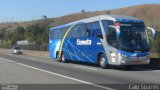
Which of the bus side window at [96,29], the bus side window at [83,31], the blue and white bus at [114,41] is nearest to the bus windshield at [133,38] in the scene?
the blue and white bus at [114,41]

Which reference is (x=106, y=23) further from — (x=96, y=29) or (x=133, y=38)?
(x=133, y=38)

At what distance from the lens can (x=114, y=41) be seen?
25156mm

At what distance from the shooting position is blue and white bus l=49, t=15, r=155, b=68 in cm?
2459

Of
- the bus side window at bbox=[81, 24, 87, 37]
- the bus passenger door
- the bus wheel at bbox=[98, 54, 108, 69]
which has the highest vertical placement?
the bus side window at bbox=[81, 24, 87, 37]

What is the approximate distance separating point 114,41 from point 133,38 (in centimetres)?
115

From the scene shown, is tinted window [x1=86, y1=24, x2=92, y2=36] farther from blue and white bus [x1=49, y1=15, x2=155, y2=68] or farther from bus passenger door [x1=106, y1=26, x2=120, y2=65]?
bus passenger door [x1=106, y1=26, x2=120, y2=65]

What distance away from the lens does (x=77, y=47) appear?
3161 centimetres

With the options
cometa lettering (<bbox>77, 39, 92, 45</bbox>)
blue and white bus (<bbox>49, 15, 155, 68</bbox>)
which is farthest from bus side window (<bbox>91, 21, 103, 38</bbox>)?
cometa lettering (<bbox>77, 39, 92, 45</bbox>)

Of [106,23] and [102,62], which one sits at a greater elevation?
[106,23]

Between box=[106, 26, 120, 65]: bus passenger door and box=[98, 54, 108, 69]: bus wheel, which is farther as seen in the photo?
box=[98, 54, 108, 69]: bus wheel

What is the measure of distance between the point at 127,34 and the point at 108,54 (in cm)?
180

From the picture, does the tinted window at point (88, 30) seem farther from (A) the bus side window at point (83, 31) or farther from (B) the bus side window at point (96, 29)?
(B) the bus side window at point (96, 29)

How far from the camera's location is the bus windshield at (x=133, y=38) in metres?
24.7

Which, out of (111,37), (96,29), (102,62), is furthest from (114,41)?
(96,29)
